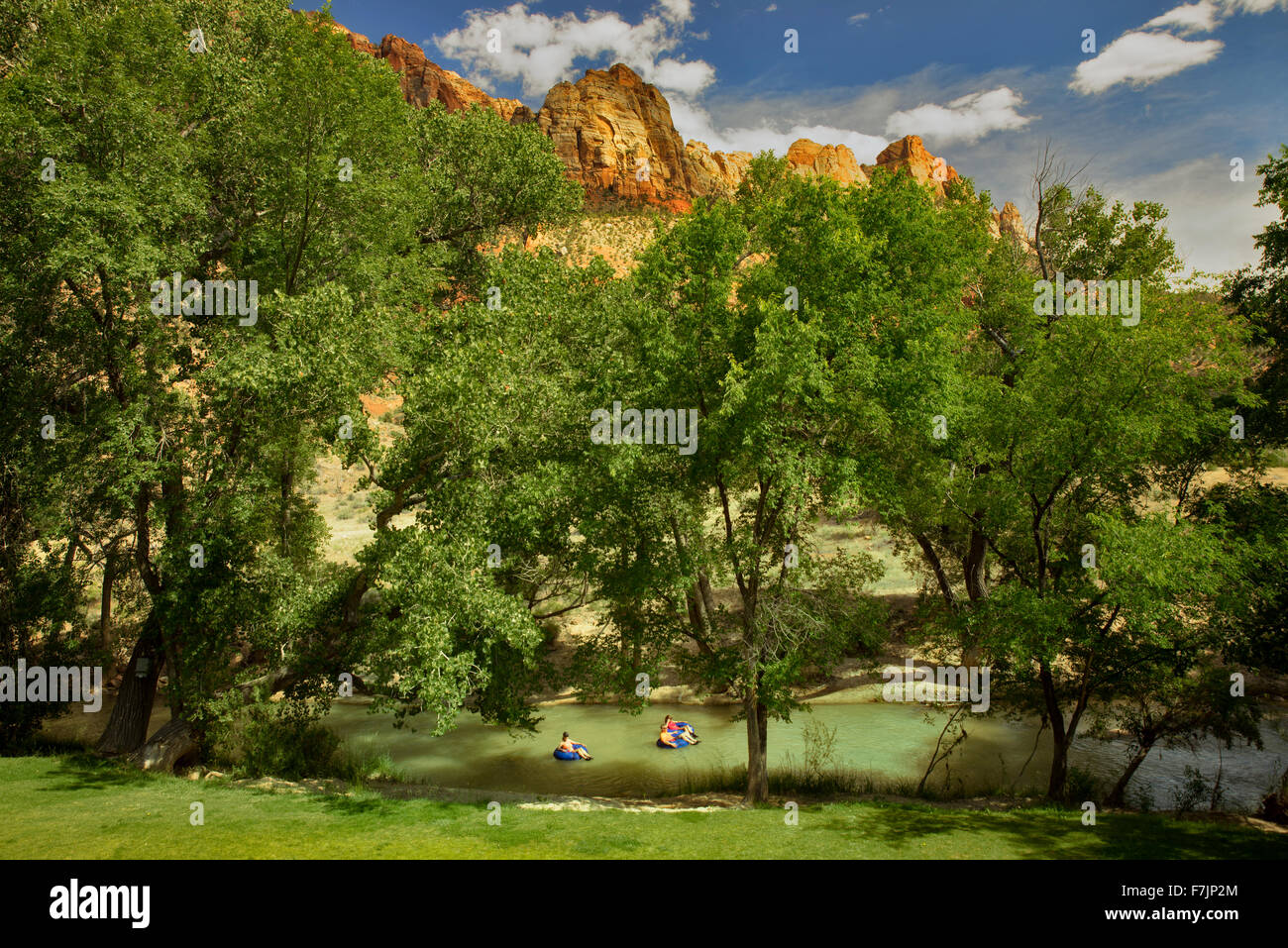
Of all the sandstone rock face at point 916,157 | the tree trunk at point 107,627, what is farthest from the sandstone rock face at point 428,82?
the tree trunk at point 107,627

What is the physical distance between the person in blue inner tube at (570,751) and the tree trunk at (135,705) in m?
10.7

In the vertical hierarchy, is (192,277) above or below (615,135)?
below

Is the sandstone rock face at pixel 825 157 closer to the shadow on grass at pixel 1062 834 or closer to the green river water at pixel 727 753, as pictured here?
the green river water at pixel 727 753

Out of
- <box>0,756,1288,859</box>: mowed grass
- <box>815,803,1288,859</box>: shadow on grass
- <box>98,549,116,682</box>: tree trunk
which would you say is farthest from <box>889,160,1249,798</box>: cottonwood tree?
<box>98,549,116,682</box>: tree trunk

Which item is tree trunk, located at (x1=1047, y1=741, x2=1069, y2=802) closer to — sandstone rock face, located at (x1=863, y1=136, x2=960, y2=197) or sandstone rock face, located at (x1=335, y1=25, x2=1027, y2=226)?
sandstone rock face, located at (x1=335, y1=25, x2=1027, y2=226)

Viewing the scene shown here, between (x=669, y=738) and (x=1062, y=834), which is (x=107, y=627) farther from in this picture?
(x=1062, y=834)

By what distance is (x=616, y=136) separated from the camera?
354ft

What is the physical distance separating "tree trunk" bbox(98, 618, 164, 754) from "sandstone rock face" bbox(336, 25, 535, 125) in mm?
117938

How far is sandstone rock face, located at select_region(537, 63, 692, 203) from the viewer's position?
104375 millimetres

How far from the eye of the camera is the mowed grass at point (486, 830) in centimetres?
1031

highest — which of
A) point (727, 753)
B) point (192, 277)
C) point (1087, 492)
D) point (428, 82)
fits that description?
point (428, 82)

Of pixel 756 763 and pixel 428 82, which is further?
pixel 428 82

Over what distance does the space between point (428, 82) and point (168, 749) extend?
5080 inches

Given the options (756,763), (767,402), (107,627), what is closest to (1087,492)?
(767,402)
